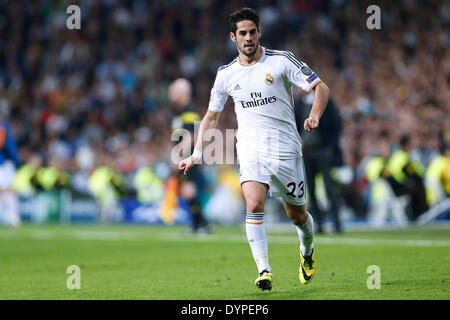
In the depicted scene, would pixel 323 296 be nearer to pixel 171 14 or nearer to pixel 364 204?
pixel 364 204

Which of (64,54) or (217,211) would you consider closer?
(217,211)

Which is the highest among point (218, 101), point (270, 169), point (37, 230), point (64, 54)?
point (64, 54)

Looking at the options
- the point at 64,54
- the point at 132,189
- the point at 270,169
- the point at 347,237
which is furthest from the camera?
the point at 64,54

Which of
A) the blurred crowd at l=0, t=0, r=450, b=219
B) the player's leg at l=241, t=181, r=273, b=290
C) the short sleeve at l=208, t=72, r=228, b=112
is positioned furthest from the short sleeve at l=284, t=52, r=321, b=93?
the blurred crowd at l=0, t=0, r=450, b=219

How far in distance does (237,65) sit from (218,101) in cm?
39

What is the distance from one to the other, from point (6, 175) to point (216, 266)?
10.5 metres

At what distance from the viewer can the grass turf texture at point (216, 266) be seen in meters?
6.67

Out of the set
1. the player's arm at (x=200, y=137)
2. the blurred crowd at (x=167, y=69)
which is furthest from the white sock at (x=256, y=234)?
the blurred crowd at (x=167, y=69)

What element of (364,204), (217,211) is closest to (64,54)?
(217,211)

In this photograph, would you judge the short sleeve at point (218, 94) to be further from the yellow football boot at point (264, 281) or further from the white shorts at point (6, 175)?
the white shorts at point (6, 175)

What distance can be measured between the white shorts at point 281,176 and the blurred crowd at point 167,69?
437 inches

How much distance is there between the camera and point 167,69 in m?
26.1
